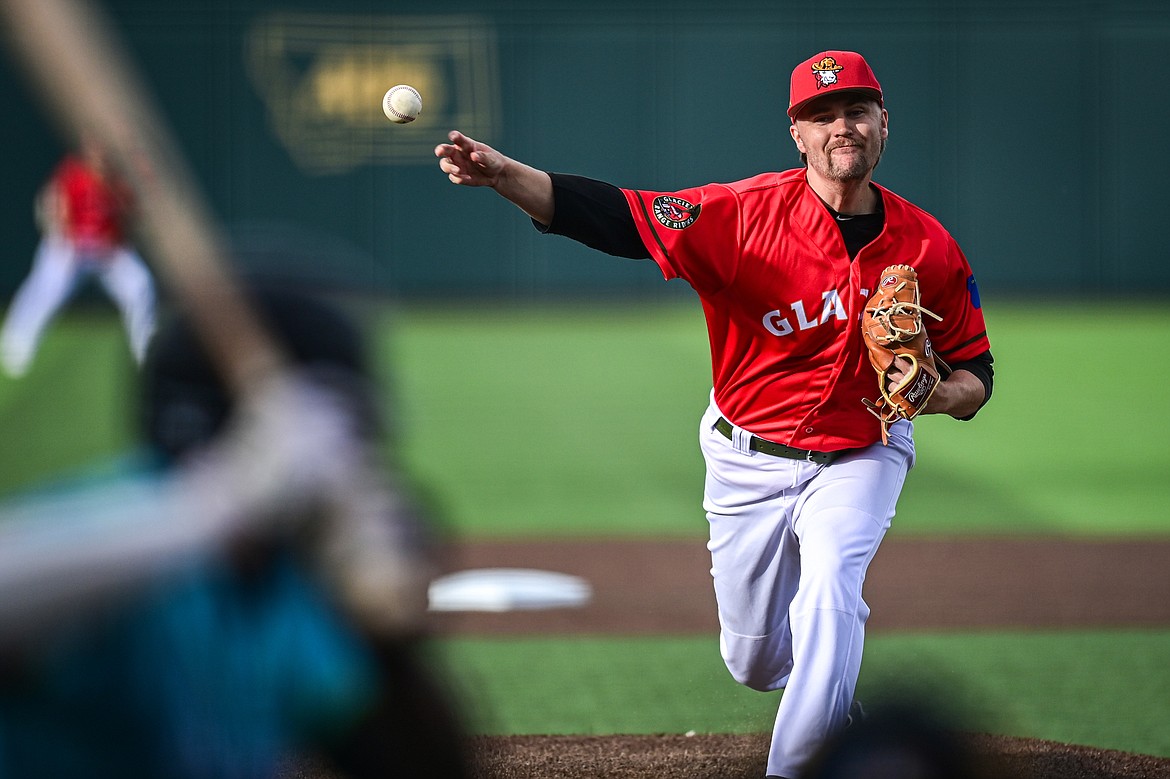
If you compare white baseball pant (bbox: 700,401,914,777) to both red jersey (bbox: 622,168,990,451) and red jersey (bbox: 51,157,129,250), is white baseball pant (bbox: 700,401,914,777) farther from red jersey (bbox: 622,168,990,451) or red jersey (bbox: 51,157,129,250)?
red jersey (bbox: 51,157,129,250)

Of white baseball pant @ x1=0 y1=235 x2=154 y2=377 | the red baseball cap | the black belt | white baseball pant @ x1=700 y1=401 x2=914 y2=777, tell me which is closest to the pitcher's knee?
white baseball pant @ x1=700 y1=401 x2=914 y2=777

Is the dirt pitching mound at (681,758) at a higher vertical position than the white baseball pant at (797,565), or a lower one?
lower

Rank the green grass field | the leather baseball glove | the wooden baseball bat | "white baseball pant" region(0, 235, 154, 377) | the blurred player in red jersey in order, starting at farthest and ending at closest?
the blurred player in red jersey, "white baseball pant" region(0, 235, 154, 377), the green grass field, the leather baseball glove, the wooden baseball bat

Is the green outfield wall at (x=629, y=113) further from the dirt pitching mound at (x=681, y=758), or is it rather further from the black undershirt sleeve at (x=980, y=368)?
the black undershirt sleeve at (x=980, y=368)

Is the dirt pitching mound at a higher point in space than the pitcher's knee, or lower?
lower

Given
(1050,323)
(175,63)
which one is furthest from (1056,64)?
(175,63)

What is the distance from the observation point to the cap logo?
3928 mm

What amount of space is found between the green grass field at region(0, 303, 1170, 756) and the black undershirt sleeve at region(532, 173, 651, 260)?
3.38 ft

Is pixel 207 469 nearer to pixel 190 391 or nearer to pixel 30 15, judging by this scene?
pixel 190 391

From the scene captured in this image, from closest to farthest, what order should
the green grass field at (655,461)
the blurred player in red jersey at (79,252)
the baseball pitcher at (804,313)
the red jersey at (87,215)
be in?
the baseball pitcher at (804,313) < the green grass field at (655,461) < the blurred player in red jersey at (79,252) < the red jersey at (87,215)

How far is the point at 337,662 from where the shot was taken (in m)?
1.61

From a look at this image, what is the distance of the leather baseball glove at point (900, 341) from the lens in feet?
12.0

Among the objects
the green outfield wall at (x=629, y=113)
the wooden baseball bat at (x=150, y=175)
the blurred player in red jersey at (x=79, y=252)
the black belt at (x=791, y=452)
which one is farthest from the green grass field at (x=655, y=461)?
the green outfield wall at (x=629, y=113)

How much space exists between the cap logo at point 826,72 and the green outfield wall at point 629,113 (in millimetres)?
15997
